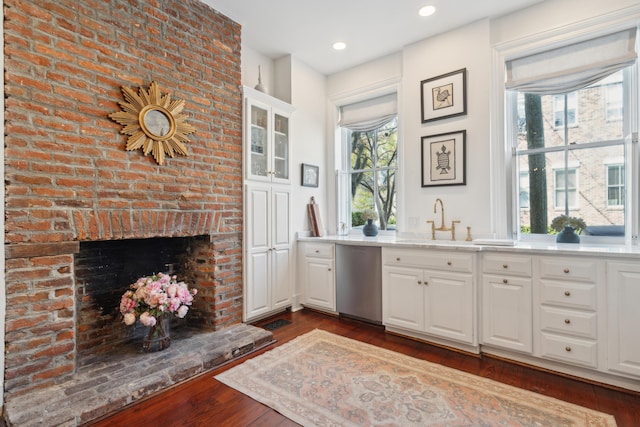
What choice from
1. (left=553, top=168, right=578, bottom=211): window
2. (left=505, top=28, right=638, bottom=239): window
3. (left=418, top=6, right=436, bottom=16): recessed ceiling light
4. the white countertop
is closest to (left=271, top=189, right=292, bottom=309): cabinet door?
the white countertop

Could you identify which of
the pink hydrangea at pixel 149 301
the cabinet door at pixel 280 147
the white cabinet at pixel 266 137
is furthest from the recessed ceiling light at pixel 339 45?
the pink hydrangea at pixel 149 301

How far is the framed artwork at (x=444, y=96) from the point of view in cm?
335

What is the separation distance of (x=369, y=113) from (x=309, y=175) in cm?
115

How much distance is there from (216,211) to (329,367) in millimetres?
1718

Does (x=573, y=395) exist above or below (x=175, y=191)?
below

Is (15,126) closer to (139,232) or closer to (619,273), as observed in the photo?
(139,232)

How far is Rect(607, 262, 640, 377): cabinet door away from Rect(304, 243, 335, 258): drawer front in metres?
2.39

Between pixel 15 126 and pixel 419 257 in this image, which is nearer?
pixel 15 126

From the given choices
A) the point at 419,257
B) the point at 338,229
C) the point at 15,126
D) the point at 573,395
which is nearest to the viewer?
the point at 15,126

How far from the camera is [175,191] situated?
2.72m

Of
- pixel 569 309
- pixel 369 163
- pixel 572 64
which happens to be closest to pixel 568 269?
pixel 569 309

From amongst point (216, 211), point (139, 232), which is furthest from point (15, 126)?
point (216, 211)

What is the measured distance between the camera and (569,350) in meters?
2.33

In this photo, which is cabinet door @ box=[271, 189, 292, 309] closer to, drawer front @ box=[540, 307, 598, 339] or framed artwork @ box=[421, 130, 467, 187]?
framed artwork @ box=[421, 130, 467, 187]
